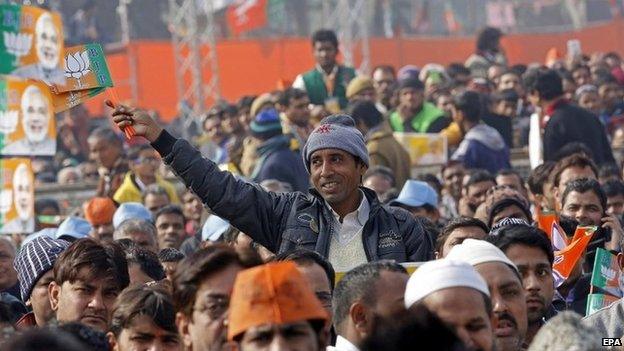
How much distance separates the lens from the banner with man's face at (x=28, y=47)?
7785mm

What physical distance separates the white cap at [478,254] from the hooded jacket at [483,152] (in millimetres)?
8140

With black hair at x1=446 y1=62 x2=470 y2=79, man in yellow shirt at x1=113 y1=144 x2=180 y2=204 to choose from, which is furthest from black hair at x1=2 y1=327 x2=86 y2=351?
black hair at x1=446 y1=62 x2=470 y2=79

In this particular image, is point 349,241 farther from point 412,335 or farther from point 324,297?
point 412,335

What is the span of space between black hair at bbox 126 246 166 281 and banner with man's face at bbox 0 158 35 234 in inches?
42.6

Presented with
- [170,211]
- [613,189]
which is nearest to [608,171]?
[613,189]

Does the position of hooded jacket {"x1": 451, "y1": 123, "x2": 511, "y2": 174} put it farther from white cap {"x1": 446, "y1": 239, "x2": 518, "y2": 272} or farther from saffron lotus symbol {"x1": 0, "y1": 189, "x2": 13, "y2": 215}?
white cap {"x1": 446, "y1": 239, "x2": 518, "y2": 272}

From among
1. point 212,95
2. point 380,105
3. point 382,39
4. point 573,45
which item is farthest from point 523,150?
point 382,39

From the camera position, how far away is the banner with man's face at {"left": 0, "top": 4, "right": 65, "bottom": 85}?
7.79m

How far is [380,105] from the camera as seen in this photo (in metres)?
A: 19.0

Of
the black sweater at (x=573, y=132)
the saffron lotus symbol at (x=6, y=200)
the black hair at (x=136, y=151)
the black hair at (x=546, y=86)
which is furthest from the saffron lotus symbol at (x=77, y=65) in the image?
the black hair at (x=136, y=151)

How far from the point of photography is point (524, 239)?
8.42 m

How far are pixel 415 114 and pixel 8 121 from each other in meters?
8.77

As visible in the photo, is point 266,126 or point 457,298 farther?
point 266,126

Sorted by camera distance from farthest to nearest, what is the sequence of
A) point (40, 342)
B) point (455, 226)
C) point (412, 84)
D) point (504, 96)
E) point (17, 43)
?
1. point (504, 96)
2. point (412, 84)
3. point (455, 226)
4. point (17, 43)
5. point (40, 342)
